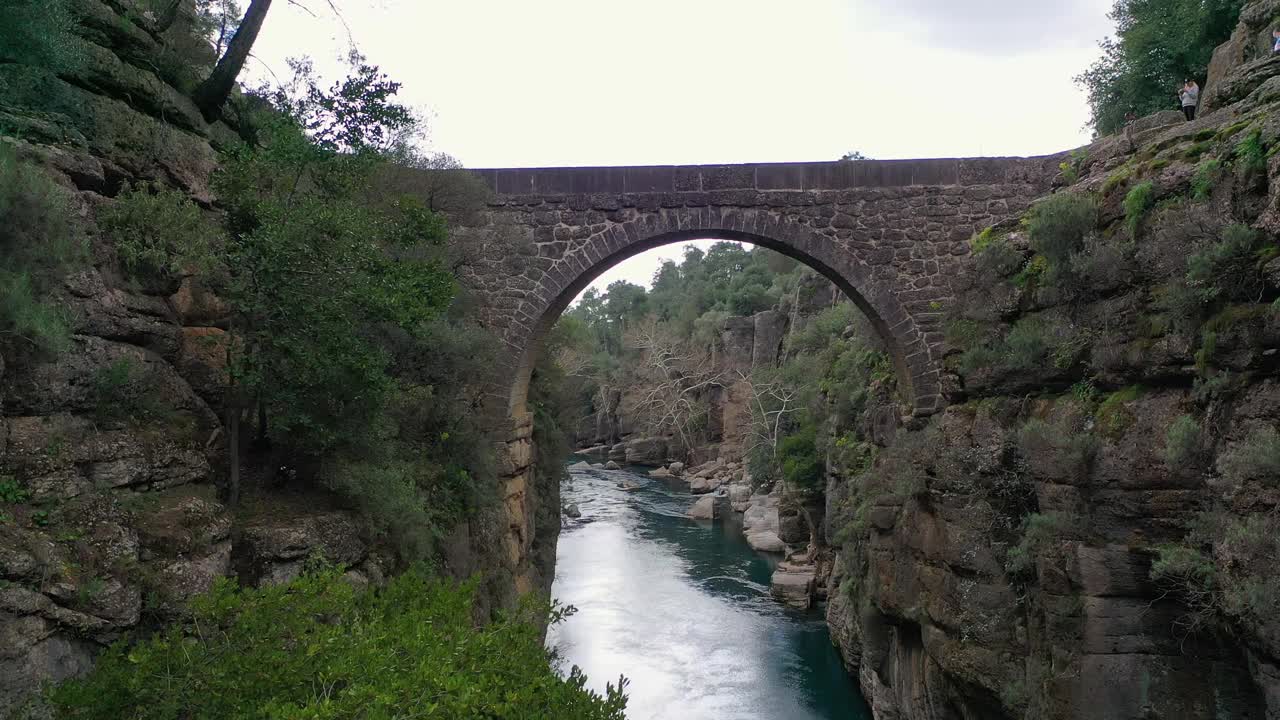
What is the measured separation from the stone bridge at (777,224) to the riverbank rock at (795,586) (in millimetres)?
7054

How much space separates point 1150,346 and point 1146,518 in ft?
4.35

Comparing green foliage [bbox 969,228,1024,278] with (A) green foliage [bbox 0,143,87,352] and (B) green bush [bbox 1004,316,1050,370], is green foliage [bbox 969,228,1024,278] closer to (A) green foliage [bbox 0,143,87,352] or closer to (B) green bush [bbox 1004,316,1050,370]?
(B) green bush [bbox 1004,316,1050,370]

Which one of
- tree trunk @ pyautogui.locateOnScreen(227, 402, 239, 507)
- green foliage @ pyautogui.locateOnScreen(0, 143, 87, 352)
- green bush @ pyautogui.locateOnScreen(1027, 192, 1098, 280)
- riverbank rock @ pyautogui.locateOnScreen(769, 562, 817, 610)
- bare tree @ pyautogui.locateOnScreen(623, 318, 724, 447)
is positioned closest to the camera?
green foliage @ pyautogui.locateOnScreen(0, 143, 87, 352)

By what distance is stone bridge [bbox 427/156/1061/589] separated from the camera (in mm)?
10578

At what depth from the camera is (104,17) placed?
21.9ft

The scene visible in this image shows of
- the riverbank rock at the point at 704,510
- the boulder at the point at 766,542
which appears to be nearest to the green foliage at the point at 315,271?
the boulder at the point at 766,542

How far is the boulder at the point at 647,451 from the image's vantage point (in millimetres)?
35094

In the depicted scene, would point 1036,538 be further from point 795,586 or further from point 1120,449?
point 795,586

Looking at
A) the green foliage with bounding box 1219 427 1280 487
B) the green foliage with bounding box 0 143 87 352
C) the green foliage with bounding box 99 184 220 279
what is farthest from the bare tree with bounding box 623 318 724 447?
the green foliage with bounding box 0 143 87 352

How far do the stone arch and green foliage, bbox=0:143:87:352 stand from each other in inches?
238

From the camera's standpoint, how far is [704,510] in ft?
79.6

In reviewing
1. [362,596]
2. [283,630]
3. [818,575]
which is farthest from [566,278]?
[818,575]

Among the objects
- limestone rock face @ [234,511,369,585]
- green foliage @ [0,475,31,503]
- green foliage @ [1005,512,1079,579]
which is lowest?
green foliage @ [1005,512,1079,579]

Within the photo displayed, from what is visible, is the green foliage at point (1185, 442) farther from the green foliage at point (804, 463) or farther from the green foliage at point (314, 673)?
the green foliage at point (804, 463)
